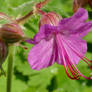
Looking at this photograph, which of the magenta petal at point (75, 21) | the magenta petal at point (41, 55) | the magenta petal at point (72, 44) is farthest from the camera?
the magenta petal at point (72, 44)

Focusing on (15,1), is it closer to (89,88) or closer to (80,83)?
(80,83)

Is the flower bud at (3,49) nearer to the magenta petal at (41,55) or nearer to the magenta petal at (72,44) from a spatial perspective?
the magenta petal at (41,55)

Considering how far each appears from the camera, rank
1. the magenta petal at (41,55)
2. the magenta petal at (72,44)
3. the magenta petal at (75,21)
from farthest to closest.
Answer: the magenta petal at (72,44) → the magenta petal at (41,55) → the magenta petal at (75,21)

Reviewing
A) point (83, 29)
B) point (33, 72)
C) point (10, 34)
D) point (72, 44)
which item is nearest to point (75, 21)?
point (83, 29)

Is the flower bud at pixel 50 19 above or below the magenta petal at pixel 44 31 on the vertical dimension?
above

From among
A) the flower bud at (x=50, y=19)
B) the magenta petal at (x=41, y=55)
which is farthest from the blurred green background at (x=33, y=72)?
the magenta petal at (x=41, y=55)

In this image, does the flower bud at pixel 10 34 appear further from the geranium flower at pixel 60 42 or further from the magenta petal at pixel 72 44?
the magenta petal at pixel 72 44

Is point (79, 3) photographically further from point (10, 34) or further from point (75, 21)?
point (10, 34)

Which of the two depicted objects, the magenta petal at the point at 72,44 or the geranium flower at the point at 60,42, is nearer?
the geranium flower at the point at 60,42
